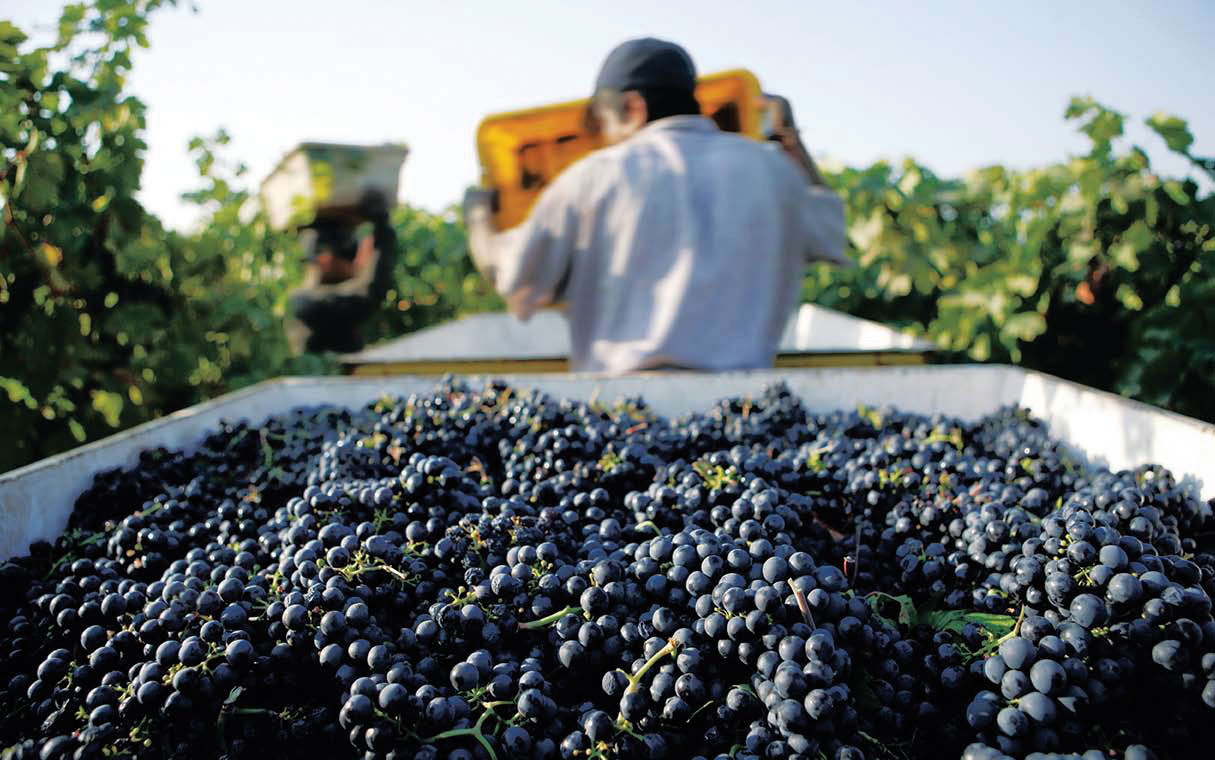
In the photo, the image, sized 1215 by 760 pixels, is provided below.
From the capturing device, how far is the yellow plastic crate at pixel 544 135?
11.8ft

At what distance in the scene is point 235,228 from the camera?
155 inches

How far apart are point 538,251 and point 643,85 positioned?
839 millimetres

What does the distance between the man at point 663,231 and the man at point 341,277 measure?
109 inches

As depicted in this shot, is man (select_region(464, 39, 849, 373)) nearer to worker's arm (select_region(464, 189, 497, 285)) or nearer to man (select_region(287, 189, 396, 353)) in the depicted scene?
worker's arm (select_region(464, 189, 497, 285))

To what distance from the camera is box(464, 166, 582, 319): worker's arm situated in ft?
10.2

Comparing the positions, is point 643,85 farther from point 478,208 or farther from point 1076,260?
point 1076,260

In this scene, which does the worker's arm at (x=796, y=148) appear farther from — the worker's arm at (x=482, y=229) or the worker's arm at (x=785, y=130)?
the worker's arm at (x=482, y=229)

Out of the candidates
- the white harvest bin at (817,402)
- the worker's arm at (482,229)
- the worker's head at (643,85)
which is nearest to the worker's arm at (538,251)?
the worker's arm at (482,229)

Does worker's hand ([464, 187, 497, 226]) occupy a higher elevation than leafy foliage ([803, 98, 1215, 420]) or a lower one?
higher

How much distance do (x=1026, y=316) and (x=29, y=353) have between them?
439 centimetres

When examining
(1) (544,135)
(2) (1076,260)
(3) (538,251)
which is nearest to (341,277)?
(1) (544,135)

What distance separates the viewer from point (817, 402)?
2.23 m

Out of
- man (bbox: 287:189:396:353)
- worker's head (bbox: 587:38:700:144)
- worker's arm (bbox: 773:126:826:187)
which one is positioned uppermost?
worker's head (bbox: 587:38:700:144)

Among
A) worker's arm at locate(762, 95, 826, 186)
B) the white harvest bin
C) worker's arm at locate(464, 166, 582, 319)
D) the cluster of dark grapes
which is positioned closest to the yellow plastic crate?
worker's arm at locate(762, 95, 826, 186)
